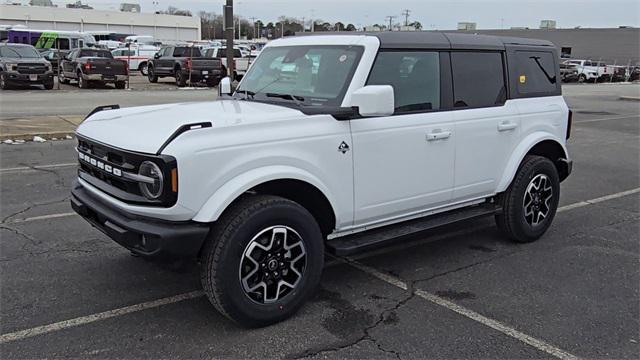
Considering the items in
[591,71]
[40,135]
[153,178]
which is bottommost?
[40,135]

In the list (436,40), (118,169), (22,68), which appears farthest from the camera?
(22,68)

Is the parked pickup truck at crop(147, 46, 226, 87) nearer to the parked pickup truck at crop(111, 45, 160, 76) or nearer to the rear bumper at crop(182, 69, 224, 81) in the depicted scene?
the rear bumper at crop(182, 69, 224, 81)

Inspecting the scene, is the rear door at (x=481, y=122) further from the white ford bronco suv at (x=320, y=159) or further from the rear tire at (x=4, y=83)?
the rear tire at (x=4, y=83)

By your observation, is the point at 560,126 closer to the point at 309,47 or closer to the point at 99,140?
the point at 309,47

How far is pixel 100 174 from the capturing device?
3.94 m

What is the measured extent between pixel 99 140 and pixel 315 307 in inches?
74.7

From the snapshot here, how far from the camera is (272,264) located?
371 centimetres

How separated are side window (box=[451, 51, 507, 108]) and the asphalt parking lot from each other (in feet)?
3.76

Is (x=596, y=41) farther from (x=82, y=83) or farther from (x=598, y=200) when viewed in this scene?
(x=598, y=200)

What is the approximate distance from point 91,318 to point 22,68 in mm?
22009

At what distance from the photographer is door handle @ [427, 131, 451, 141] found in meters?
4.53

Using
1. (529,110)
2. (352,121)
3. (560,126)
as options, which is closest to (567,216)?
(560,126)

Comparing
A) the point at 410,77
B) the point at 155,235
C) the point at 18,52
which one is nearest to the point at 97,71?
the point at 18,52

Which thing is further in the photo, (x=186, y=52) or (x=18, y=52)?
(x=186, y=52)
